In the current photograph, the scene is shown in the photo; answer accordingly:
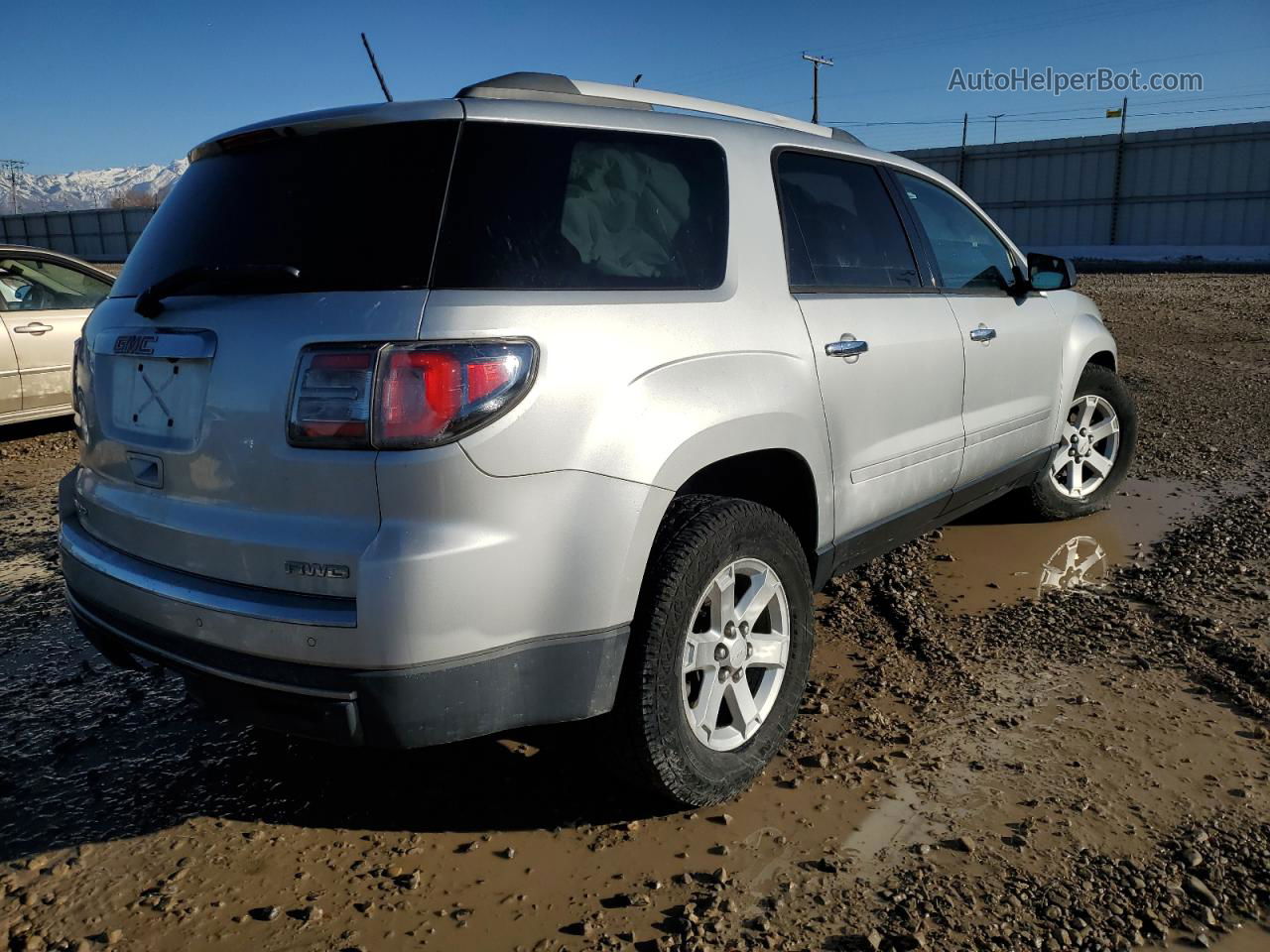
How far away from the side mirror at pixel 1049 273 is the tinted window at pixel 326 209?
308 centimetres

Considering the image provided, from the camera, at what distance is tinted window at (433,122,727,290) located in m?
2.23

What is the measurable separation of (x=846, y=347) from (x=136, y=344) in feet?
6.51

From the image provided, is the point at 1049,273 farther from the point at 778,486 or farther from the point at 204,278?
the point at 204,278

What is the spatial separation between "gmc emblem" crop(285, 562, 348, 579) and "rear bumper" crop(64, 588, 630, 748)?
194mm

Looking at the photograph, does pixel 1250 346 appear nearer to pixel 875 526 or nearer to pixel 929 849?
pixel 875 526

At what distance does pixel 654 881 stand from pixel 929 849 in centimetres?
69

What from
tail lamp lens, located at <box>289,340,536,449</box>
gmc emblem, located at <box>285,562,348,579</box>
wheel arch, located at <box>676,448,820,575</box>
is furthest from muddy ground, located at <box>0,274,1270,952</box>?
tail lamp lens, located at <box>289,340,536,449</box>

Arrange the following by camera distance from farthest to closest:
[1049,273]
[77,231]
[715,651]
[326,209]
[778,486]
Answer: [77,231]
[1049,273]
[778,486]
[715,651]
[326,209]

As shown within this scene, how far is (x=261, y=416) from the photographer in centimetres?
217

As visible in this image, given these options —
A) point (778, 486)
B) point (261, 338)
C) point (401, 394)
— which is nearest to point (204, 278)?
point (261, 338)

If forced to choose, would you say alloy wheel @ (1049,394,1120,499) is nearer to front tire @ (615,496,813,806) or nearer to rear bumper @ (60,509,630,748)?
front tire @ (615,496,813,806)

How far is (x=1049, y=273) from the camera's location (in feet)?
14.8

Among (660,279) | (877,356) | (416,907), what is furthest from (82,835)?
(877,356)

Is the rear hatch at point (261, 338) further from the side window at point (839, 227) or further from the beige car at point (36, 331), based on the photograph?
the beige car at point (36, 331)
